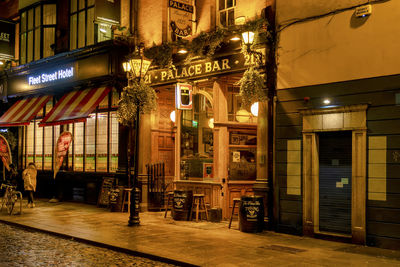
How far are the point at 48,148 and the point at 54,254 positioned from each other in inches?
498

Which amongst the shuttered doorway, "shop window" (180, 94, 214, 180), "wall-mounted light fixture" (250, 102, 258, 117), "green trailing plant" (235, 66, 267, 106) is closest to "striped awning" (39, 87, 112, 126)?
"shop window" (180, 94, 214, 180)

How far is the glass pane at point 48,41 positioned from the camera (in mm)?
20562

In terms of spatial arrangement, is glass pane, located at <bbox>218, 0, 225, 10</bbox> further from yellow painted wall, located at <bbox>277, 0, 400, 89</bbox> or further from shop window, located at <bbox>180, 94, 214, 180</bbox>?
shop window, located at <bbox>180, 94, 214, 180</bbox>

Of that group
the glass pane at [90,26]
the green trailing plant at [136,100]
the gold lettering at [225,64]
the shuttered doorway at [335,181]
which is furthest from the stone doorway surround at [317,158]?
the glass pane at [90,26]

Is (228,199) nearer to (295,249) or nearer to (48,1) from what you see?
(295,249)

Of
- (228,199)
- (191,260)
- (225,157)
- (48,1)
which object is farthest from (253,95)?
(48,1)

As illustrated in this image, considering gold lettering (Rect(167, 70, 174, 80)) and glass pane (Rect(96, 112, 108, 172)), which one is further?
glass pane (Rect(96, 112, 108, 172))

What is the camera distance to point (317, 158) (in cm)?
1089

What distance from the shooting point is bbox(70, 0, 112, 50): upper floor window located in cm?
1825

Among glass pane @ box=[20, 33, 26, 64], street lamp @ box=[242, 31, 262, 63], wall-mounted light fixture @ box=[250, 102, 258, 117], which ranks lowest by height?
wall-mounted light fixture @ box=[250, 102, 258, 117]

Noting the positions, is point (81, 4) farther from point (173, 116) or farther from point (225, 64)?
point (225, 64)

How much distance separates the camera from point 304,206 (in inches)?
430

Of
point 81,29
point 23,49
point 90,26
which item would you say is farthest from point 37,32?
point 90,26

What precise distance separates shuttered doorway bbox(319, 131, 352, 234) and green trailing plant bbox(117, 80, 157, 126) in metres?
5.26
